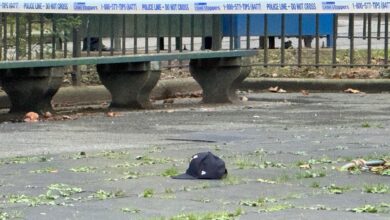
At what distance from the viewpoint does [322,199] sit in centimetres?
856

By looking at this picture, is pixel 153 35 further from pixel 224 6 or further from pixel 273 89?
pixel 273 89

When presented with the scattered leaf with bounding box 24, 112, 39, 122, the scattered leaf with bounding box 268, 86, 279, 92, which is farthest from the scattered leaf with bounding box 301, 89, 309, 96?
the scattered leaf with bounding box 24, 112, 39, 122

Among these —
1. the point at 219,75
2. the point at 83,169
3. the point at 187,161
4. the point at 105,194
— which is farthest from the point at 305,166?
the point at 219,75

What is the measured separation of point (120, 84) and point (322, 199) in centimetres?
840

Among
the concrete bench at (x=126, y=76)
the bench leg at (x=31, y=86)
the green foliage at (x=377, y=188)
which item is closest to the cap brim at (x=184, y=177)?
the green foliage at (x=377, y=188)

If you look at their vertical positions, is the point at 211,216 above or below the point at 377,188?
above

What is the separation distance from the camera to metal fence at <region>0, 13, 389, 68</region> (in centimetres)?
1714

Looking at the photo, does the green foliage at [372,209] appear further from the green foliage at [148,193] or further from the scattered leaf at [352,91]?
the scattered leaf at [352,91]

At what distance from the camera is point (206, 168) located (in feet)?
31.3

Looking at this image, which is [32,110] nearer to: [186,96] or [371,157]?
[186,96]

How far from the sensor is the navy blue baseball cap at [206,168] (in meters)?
9.54

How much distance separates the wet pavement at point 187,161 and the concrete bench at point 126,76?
0.50 m

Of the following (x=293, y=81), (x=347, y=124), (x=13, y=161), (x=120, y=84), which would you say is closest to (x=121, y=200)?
(x=13, y=161)

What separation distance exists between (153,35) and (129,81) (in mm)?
3023
